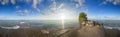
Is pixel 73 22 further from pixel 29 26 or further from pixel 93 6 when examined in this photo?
pixel 29 26

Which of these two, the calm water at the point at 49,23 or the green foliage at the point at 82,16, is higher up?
the green foliage at the point at 82,16

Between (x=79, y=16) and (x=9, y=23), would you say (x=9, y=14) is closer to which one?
(x=9, y=23)

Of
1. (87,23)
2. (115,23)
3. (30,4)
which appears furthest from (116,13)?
(30,4)

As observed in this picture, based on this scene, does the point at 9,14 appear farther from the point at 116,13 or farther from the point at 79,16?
the point at 116,13

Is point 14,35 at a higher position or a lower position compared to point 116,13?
lower

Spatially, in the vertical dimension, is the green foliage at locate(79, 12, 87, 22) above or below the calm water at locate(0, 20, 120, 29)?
above

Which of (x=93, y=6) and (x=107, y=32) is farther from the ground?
(x=93, y=6)

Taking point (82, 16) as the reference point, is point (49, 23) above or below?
below

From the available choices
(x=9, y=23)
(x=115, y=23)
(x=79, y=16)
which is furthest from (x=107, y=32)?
(x=9, y=23)
